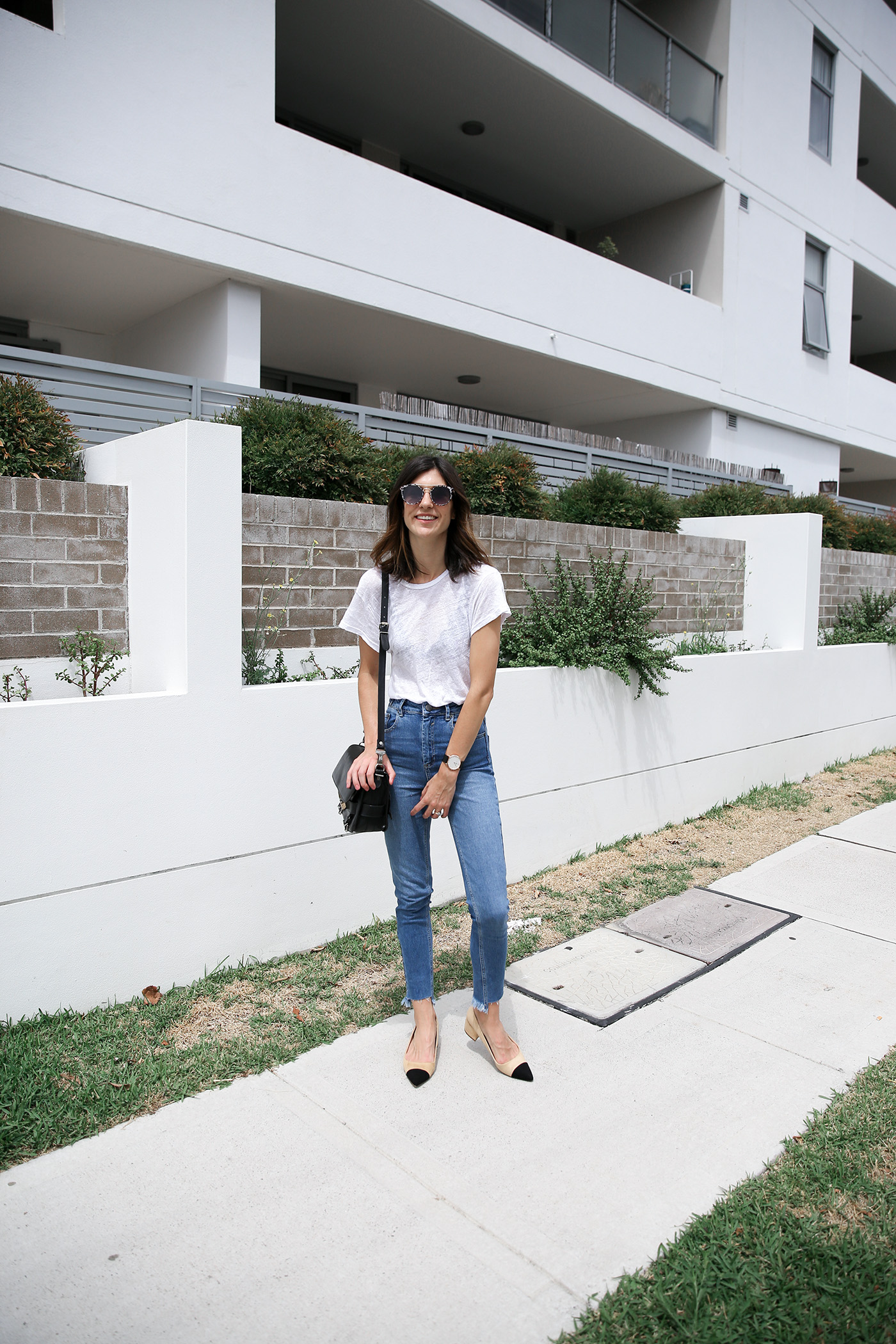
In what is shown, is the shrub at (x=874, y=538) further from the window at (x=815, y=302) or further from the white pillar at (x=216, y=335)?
the white pillar at (x=216, y=335)

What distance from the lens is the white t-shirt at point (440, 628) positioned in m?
2.84

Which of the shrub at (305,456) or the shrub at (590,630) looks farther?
the shrub at (590,630)

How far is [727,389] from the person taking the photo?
1441cm

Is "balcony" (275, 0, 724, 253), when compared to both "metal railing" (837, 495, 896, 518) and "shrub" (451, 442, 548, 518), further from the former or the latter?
"metal railing" (837, 495, 896, 518)

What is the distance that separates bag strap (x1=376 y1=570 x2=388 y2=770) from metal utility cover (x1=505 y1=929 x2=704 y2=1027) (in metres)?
1.40

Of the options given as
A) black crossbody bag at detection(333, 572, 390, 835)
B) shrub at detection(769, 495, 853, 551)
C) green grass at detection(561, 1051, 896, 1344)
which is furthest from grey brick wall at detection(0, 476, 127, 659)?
shrub at detection(769, 495, 853, 551)

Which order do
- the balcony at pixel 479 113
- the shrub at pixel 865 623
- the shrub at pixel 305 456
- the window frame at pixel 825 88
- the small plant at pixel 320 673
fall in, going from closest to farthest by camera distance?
the small plant at pixel 320 673 → the shrub at pixel 305 456 → the shrub at pixel 865 623 → the balcony at pixel 479 113 → the window frame at pixel 825 88

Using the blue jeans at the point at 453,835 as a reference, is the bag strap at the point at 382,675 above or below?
above

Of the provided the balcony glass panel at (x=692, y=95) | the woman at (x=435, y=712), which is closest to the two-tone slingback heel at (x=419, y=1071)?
the woman at (x=435, y=712)

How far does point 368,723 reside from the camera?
292 cm

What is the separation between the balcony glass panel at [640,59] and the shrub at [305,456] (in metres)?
10.2

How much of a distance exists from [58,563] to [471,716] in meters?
2.14

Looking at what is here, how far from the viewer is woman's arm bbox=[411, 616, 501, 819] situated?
2.74m

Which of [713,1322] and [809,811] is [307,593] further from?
[809,811]
